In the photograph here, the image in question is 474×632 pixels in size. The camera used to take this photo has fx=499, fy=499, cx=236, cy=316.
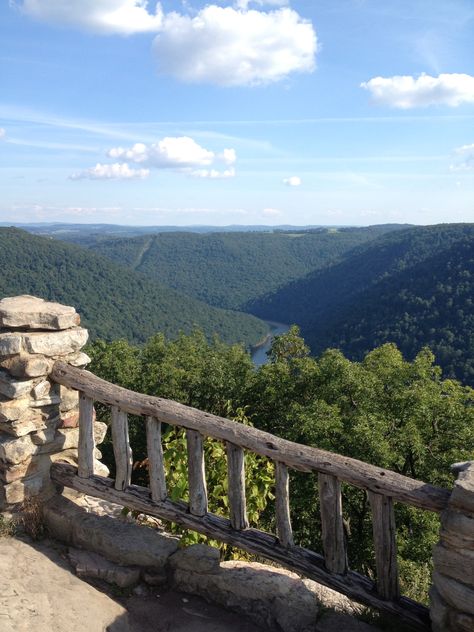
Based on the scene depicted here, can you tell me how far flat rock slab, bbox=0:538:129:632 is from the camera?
3585 mm

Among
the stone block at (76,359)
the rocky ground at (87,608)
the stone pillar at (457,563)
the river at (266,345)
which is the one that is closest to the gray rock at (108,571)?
the rocky ground at (87,608)

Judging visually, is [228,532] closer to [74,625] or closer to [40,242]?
[74,625]

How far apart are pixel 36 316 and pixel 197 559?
2717 mm

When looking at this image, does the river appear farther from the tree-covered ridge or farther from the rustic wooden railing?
the rustic wooden railing

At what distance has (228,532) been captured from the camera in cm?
434

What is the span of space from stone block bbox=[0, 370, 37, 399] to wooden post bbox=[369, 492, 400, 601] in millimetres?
3232

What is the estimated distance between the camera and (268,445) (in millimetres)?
4051

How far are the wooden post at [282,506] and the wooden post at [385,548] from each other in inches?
27.5

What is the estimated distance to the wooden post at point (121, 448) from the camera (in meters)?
4.71

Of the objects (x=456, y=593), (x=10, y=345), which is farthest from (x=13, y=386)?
(x=456, y=593)

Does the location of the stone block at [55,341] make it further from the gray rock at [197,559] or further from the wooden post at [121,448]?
the gray rock at [197,559]

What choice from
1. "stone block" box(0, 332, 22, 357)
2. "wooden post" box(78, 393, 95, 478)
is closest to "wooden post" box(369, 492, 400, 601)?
"wooden post" box(78, 393, 95, 478)

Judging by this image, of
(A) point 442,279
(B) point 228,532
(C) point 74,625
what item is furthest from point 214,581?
(A) point 442,279

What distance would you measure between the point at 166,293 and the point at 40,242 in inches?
1343
